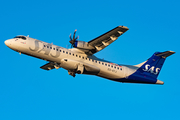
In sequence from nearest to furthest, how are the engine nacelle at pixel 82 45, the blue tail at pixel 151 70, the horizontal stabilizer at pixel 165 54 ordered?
the engine nacelle at pixel 82 45 < the horizontal stabilizer at pixel 165 54 < the blue tail at pixel 151 70

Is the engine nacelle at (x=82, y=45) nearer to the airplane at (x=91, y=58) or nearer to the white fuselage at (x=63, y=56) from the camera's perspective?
the airplane at (x=91, y=58)

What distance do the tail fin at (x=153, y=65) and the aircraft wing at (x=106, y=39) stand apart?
5215 mm

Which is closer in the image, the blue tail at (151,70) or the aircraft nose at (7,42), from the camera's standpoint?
the aircraft nose at (7,42)

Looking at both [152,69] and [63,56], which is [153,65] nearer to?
[152,69]

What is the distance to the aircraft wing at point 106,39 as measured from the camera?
20.8 metres

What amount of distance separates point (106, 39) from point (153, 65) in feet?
22.4

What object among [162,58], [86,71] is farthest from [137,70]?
[86,71]

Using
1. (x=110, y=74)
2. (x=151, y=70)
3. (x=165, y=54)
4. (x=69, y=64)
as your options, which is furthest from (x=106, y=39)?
(x=165, y=54)

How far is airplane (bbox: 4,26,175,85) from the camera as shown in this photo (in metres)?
21.0

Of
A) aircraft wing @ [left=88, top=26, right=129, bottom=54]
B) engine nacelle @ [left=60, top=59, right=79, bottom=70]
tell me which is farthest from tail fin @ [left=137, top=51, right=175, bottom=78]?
engine nacelle @ [left=60, top=59, right=79, bottom=70]

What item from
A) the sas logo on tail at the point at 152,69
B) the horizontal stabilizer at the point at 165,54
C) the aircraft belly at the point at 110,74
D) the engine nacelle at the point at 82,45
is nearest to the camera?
the engine nacelle at the point at 82,45

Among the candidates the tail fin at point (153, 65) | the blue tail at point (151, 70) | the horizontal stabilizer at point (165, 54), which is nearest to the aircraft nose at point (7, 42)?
the blue tail at point (151, 70)

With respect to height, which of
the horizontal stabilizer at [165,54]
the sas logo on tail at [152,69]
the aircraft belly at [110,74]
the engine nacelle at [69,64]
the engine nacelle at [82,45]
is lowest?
the aircraft belly at [110,74]

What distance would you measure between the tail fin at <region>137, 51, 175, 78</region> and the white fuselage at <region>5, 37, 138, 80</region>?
54.5 inches
